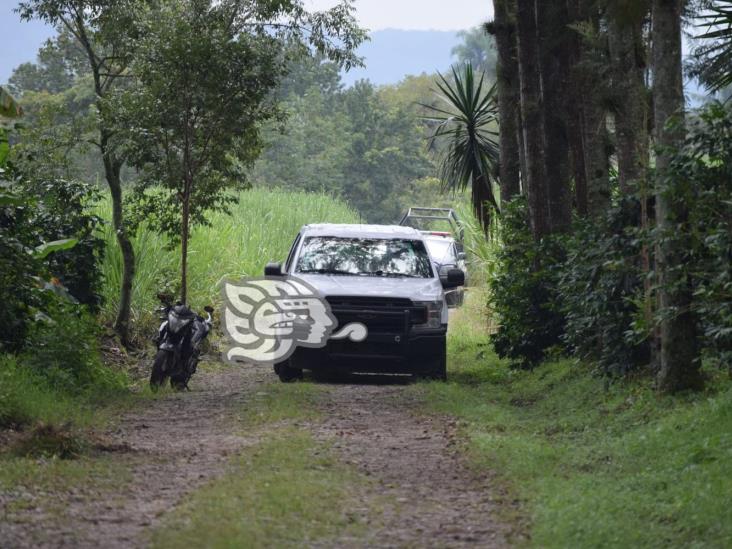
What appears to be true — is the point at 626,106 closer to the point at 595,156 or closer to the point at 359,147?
the point at 595,156

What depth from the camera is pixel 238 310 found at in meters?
17.9

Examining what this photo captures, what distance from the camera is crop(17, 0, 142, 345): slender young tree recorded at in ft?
66.4

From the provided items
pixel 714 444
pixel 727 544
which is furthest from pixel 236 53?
pixel 727 544

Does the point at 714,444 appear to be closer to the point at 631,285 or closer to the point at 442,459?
the point at 442,459

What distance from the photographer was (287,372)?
1591 cm

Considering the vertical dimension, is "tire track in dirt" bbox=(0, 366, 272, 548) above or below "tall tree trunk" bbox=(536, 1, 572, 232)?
below

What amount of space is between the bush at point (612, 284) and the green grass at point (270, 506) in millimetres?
3893

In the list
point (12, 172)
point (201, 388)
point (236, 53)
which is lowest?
point (201, 388)

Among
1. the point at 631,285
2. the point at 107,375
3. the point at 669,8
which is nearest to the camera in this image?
the point at 669,8

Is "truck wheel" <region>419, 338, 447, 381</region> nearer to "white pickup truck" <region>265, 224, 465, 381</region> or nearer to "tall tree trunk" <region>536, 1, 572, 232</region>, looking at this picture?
"white pickup truck" <region>265, 224, 465, 381</region>

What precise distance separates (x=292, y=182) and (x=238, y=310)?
50.7 m

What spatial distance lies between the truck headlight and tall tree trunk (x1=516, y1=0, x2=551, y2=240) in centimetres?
228

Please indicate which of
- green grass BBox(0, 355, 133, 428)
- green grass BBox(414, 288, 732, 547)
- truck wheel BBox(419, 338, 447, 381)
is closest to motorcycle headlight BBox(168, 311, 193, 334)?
green grass BBox(0, 355, 133, 428)

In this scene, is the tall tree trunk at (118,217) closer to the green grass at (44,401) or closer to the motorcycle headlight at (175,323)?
the motorcycle headlight at (175,323)
